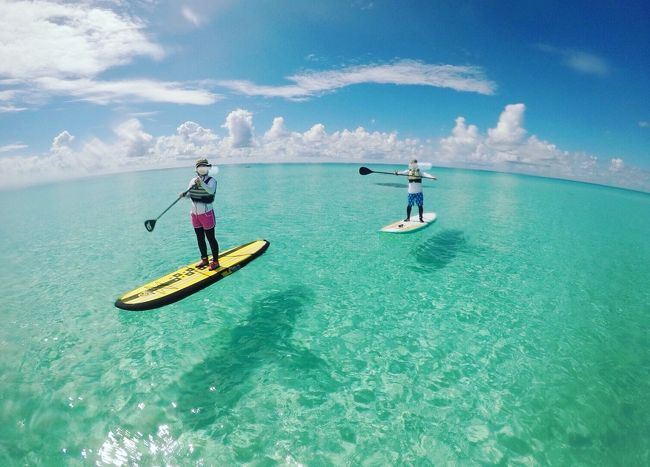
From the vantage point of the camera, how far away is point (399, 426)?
19.5 feet

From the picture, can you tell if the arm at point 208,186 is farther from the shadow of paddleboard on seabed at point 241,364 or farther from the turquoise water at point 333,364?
the shadow of paddleboard on seabed at point 241,364

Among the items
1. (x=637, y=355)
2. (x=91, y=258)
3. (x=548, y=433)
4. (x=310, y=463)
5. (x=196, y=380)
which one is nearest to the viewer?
(x=310, y=463)

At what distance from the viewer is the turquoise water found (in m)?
5.63

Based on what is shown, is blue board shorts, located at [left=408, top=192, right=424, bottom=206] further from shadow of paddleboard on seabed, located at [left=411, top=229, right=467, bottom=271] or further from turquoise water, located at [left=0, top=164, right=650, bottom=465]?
turquoise water, located at [left=0, top=164, right=650, bottom=465]

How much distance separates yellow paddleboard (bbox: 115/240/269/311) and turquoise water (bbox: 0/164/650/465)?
1133 mm

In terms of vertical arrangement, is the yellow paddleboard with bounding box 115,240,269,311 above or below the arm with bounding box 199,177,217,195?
below

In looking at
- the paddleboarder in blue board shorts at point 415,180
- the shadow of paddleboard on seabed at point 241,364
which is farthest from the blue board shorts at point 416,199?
the shadow of paddleboard on seabed at point 241,364

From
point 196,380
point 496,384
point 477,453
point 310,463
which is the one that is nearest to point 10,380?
point 196,380

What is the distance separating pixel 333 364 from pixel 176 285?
5491 mm

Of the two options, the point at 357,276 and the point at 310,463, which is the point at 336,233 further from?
the point at 310,463

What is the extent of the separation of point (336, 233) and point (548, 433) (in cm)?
1569

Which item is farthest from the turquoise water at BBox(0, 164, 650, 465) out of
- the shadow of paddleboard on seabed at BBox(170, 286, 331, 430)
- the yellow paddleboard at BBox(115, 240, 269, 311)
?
the yellow paddleboard at BBox(115, 240, 269, 311)

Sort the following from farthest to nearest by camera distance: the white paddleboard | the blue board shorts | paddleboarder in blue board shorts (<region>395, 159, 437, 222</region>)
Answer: the white paddleboard → the blue board shorts → paddleboarder in blue board shorts (<region>395, 159, 437, 222</region>)

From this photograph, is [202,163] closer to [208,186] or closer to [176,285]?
[208,186]
